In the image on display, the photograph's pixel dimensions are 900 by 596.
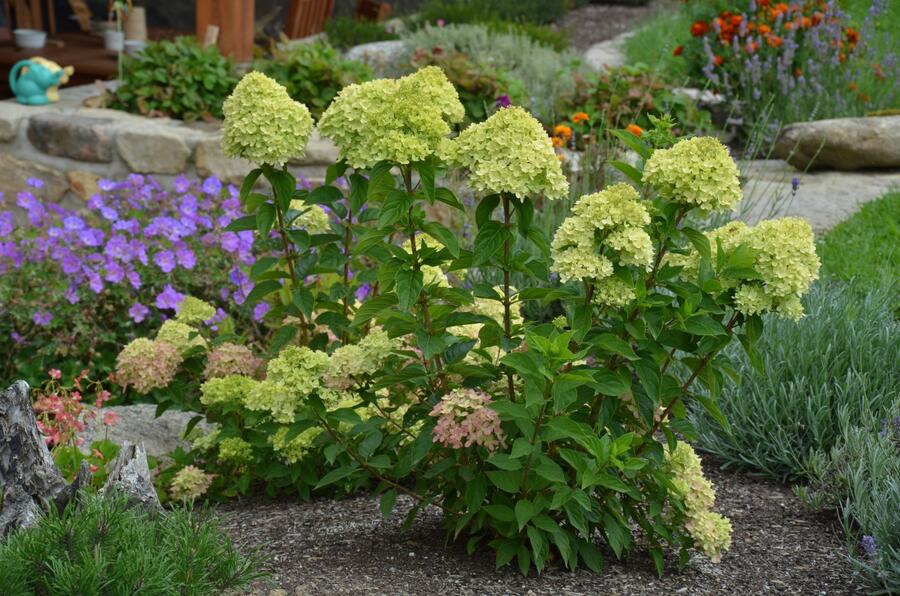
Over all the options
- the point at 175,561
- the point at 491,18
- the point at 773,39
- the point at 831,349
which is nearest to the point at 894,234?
the point at 831,349

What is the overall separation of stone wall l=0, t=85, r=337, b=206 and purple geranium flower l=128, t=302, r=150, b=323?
5.45 ft

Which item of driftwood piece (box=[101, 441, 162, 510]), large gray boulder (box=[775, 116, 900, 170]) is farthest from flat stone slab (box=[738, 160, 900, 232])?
driftwood piece (box=[101, 441, 162, 510])

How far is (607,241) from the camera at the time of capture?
234 cm

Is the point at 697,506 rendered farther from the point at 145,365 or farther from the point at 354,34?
the point at 354,34

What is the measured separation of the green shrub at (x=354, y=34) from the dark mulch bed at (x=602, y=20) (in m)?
2.59

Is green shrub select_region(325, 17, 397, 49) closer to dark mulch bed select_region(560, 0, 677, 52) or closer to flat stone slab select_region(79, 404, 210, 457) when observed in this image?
dark mulch bed select_region(560, 0, 677, 52)

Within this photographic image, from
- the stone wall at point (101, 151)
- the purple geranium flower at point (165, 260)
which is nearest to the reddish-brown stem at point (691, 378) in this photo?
the purple geranium flower at point (165, 260)

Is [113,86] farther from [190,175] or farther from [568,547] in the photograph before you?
[568,547]

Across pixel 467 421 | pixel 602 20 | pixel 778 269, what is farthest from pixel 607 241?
pixel 602 20

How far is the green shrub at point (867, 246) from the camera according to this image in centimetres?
512

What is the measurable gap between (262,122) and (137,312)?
2.21m

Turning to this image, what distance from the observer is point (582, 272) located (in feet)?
7.65

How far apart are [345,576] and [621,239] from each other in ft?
3.61

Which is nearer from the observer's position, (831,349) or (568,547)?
(568,547)
